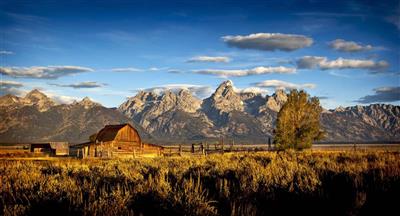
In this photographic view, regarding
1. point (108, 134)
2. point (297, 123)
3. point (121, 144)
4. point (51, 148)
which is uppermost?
point (297, 123)

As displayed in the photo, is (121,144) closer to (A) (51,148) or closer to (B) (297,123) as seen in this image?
(A) (51,148)

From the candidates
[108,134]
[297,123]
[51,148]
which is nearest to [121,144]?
[108,134]

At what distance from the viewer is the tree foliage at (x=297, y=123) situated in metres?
48.8

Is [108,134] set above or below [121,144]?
above

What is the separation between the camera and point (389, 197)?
27.6 feet

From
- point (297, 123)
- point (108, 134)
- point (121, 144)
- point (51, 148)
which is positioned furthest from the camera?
point (51, 148)

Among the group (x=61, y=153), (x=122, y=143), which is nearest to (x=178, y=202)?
(x=122, y=143)

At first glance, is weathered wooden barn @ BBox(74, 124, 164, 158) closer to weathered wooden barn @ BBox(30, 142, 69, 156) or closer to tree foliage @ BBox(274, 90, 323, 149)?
weathered wooden barn @ BBox(30, 142, 69, 156)

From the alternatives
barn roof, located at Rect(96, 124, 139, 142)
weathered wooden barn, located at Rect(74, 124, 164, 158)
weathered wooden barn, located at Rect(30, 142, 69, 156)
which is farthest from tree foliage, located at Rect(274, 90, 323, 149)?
weathered wooden barn, located at Rect(30, 142, 69, 156)

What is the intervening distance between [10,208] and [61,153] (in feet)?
218

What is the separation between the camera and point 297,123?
50.6 m

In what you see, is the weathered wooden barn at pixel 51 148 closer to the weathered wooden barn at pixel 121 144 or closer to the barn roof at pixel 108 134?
the weathered wooden barn at pixel 121 144

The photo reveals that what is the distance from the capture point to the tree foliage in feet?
160

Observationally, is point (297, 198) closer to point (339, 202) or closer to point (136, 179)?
point (339, 202)
